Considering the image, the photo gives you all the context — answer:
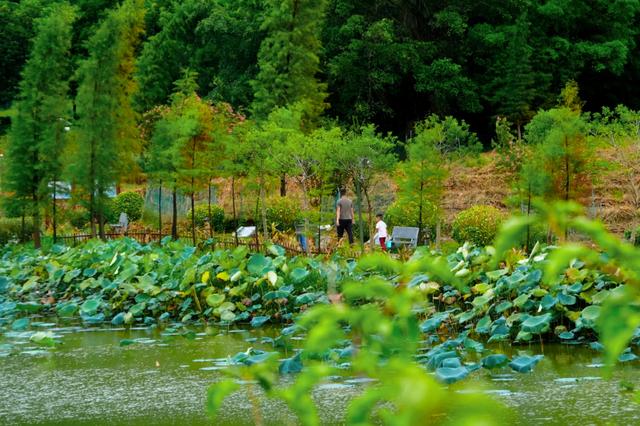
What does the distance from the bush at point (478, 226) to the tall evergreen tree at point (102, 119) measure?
6.47 m

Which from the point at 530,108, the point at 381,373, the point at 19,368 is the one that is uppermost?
the point at 530,108

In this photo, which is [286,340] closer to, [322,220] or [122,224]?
[322,220]

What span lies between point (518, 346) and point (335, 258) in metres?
3.85

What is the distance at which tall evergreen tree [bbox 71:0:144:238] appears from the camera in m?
19.0

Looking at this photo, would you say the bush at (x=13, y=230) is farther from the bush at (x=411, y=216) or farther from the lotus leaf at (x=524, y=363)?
the lotus leaf at (x=524, y=363)

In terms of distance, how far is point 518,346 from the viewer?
318 inches

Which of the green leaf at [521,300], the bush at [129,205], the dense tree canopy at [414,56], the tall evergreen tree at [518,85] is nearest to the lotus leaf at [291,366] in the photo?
the green leaf at [521,300]

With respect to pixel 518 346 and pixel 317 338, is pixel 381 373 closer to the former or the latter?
pixel 317 338

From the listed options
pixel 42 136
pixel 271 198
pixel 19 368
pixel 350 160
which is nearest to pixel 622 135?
pixel 350 160

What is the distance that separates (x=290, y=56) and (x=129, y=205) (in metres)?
6.58

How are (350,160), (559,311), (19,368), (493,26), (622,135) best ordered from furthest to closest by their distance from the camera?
(493,26) < (622,135) < (350,160) < (559,311) < (19,368)

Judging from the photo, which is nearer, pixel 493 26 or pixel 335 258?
pixel 335 258

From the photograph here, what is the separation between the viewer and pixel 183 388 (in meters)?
6.67

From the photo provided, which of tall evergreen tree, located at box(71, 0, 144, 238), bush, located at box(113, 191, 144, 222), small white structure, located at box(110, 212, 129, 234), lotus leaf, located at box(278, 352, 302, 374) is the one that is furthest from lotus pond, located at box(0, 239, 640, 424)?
bush, located at box(113, 191, 144, 222)
